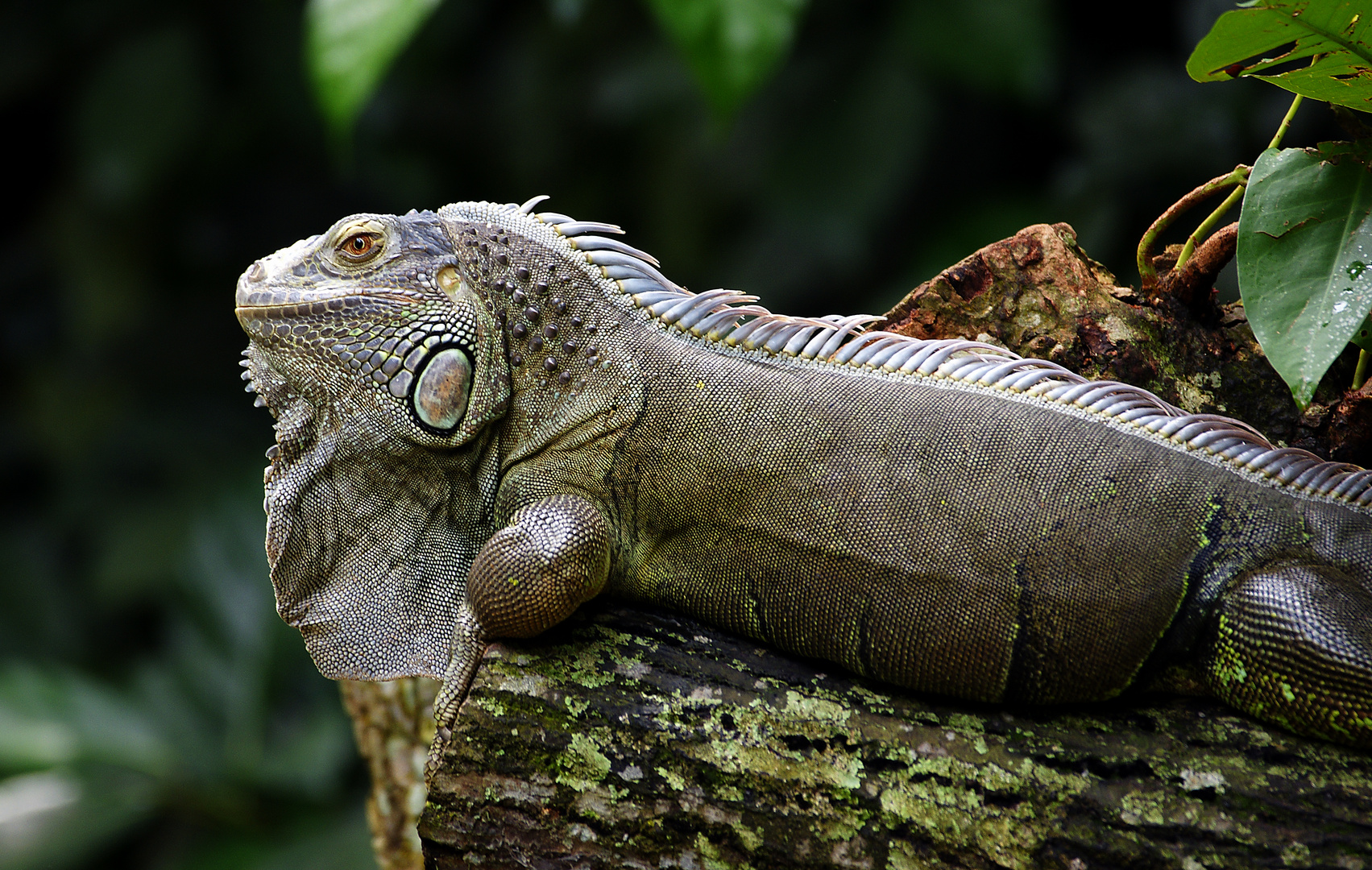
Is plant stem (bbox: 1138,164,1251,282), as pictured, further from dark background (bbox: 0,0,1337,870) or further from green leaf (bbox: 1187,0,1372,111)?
dark background (bbox: 0,0,1337,870)

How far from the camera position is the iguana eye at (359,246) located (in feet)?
7.77

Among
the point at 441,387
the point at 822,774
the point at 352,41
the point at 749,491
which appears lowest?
the point at 822,774

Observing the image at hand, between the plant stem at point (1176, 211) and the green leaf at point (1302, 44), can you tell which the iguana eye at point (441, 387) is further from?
the plant stem at point (1176, 211)

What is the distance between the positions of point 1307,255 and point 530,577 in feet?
5.38

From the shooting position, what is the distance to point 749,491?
2.18 meters

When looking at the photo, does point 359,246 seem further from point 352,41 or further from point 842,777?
point 842,777

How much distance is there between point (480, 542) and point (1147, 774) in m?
1.49

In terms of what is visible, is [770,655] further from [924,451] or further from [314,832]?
[314,832]

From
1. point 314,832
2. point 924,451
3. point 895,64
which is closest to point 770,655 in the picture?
point 924,451

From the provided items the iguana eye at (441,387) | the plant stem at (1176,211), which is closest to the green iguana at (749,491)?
the iguana eye at (441,387)

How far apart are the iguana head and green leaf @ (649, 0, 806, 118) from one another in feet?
2.95

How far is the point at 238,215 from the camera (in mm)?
6598

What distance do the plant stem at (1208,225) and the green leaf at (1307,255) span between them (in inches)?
9.3

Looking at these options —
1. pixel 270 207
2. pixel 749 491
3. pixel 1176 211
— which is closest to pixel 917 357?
pixel 749 491
